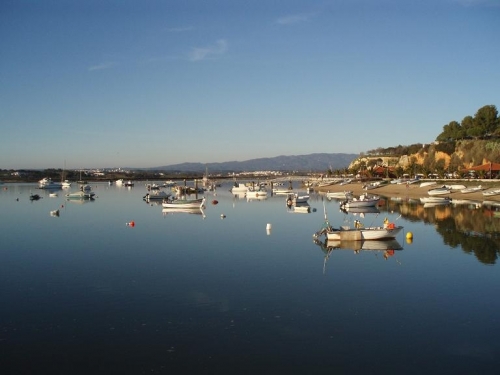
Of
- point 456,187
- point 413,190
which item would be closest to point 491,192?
point 456,187

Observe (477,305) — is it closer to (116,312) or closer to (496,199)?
(116,312)

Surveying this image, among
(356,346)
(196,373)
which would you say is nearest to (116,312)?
(196,373)

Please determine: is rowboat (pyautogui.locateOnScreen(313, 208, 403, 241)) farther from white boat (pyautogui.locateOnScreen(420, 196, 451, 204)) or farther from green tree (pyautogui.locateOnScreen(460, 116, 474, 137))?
green tree (pyautogui.locateOnScreen(460, 116, 474, 137))

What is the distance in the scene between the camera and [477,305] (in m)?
16.1

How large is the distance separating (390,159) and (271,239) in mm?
97586

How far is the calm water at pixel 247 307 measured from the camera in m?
11.9

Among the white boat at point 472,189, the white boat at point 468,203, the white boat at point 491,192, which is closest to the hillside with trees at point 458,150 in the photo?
the white boat at point 472,189

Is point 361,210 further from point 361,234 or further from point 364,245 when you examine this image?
point 364,245

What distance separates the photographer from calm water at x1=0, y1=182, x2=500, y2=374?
1191 centimetres

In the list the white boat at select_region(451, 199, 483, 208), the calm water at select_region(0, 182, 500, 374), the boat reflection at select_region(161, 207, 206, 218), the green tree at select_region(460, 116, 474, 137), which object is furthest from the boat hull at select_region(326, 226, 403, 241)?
the green tree at select_region(460, 116, 474, 137)

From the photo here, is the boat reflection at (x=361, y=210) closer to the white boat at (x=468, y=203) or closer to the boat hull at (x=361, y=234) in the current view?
the white boat at (x=468, y=203)

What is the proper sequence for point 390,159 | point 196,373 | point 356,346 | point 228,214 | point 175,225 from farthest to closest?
Result: point 390,159
point 228,214
point 175,225
point 356,346
point 196,373

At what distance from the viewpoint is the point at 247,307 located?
1588 centimetres

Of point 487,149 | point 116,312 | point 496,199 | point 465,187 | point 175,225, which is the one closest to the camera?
point 116,312
